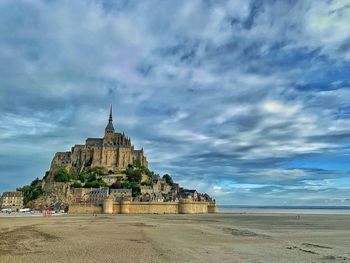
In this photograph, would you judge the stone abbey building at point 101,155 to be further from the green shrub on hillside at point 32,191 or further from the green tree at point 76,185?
the green tree at point 76,185

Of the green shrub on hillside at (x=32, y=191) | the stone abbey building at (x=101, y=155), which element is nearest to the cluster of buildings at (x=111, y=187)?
the stone abbey building at (x=101, y=155)

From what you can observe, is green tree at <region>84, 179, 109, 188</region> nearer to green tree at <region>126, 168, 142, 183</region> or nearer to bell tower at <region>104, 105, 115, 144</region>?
green tree at <region>126, 168, 142, 183</region>

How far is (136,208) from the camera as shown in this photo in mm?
72000

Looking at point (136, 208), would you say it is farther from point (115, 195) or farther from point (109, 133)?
point (109, 133)

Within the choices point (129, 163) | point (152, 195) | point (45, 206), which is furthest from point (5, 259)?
point (129, 163)

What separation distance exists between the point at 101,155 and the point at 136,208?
2905cm

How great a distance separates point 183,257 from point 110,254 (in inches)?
111

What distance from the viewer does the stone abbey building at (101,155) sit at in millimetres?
96625

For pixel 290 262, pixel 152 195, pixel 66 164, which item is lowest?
pixel 290 262

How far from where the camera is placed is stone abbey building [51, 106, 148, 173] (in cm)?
9662

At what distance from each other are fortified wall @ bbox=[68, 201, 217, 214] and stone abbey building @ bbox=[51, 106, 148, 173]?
24406mm

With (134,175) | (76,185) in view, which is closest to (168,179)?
(134,175)

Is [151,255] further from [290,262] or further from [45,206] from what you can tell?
[45,206]

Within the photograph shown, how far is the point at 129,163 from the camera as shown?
9738 cm
